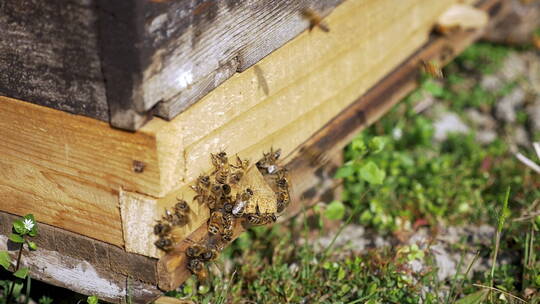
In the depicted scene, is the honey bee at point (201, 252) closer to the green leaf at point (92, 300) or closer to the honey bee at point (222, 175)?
the honey bee at point (222, 175)

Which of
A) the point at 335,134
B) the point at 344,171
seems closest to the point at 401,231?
the point at 344,171

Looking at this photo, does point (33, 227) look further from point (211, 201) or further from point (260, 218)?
point (260, 218)

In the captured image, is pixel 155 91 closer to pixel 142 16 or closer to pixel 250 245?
pixel 142 16

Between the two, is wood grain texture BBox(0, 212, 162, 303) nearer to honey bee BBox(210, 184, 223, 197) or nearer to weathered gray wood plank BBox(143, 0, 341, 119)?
honey bee BBox(210, 184, 223, 197)

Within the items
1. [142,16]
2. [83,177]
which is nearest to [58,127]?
[83,177]

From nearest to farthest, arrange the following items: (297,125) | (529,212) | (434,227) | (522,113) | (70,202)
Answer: (70,202)
(297,125)
(529,212)
(434,227)
(522,113)

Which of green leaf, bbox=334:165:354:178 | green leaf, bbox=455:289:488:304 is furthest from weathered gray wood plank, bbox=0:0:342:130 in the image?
green leaf, bbox=455:289:488:304
